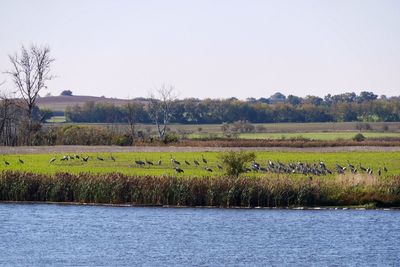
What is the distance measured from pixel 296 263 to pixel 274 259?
1.14 meters

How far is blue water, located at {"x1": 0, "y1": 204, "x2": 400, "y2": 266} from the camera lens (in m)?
39.2

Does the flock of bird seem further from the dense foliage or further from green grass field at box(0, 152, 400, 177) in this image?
the dense foliage

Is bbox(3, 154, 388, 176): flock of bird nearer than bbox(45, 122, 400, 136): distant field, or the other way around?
bbox(3, 154, 388, 176): flock of bird

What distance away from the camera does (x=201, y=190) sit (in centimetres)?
5316

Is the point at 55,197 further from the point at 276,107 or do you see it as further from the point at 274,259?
the point at 276,107

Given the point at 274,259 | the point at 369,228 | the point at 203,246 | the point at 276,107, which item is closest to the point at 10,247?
the point at 203,246

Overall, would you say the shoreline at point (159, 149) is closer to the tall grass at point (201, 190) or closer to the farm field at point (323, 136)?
the tall grass at point (201, 190)

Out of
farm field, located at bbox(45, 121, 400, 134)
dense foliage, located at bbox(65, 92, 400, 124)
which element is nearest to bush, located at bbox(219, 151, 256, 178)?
farm field, located at bbox(45, 121, 400, 134)

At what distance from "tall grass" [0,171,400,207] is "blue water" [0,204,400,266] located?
127cm

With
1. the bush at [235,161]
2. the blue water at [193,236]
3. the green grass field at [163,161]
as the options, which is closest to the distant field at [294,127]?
the green grass field at [163,161]

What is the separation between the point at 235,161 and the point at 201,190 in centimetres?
749

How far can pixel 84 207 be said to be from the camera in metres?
53.6

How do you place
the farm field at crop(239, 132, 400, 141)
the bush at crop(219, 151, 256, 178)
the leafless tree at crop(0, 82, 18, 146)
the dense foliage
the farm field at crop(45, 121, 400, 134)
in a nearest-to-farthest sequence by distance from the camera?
the bush at crop(219, 151, 256, 178) < the leafless tree at crop(0, 82, 18, 146) < the farm field at crop(239, 132, 400, 141) < the farm field at crop(45, 121, 400, 134) < the dense foliage

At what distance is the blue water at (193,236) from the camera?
1543 inches
